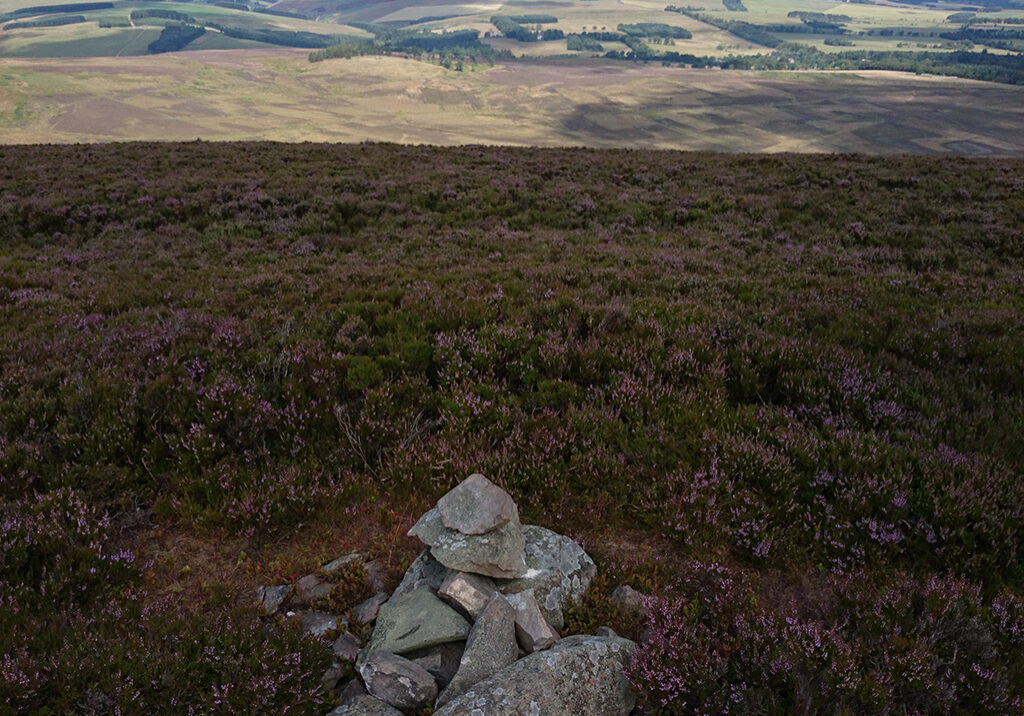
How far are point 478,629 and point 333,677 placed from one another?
35.8 inches

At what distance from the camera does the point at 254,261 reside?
44.0 feet

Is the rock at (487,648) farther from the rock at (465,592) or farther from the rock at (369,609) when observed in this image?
the rock at (369,609)

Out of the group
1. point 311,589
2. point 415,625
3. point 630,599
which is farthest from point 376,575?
point 630,599

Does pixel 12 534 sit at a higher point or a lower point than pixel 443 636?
higher

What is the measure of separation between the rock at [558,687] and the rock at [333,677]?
0.78 meters

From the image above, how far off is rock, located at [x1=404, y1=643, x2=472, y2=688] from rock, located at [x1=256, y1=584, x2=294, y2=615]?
1050 millimetres

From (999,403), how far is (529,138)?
135574 mm

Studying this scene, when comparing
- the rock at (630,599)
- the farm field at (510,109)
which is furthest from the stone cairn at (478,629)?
the farm field at (510,109)

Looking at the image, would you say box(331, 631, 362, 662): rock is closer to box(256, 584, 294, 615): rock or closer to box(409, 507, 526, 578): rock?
box(256, 584, 294, 615): rock


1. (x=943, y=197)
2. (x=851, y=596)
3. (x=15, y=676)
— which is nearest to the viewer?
(x=15, y=676)

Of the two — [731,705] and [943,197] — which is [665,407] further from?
[943,197]

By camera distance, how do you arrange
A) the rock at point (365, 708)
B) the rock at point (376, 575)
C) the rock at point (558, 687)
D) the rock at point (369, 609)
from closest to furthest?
the rock at point (558, 687) → the rock at point (365, 708) → the rock at point (369, 609) → the rock at point (376, 575)

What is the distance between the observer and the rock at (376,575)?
3.64 metres

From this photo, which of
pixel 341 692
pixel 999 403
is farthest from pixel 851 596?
pixel 999 403
